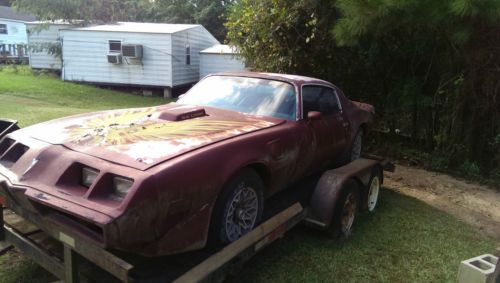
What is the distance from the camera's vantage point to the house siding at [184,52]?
18.4m

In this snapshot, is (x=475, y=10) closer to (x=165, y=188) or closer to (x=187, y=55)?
(x=165, y=188)

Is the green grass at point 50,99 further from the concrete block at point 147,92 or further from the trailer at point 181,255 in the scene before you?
the trailer at point 181,255

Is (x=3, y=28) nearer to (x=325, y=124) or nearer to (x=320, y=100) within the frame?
(x=320, y=100)

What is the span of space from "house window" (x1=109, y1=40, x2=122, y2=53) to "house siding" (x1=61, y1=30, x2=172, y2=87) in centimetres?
14

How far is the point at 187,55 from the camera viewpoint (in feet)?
64.9

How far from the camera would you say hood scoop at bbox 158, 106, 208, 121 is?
387 cm

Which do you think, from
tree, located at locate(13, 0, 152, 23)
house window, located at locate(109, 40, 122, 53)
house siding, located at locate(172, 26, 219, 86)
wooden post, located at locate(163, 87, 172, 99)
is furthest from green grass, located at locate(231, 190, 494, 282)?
tree, located at locate(13, 0, 152, 23)

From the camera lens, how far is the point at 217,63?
20094 millimetres

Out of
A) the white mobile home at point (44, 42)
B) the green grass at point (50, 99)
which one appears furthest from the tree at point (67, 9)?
the green grass at point (50, 99)

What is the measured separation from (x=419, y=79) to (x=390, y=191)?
3600 millimetres

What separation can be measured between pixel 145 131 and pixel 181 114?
54 centimetres

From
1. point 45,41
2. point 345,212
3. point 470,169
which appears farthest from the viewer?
point 45,41

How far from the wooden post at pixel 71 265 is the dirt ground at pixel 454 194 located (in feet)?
15.5

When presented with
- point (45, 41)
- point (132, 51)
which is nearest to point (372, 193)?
point (132, 51)
